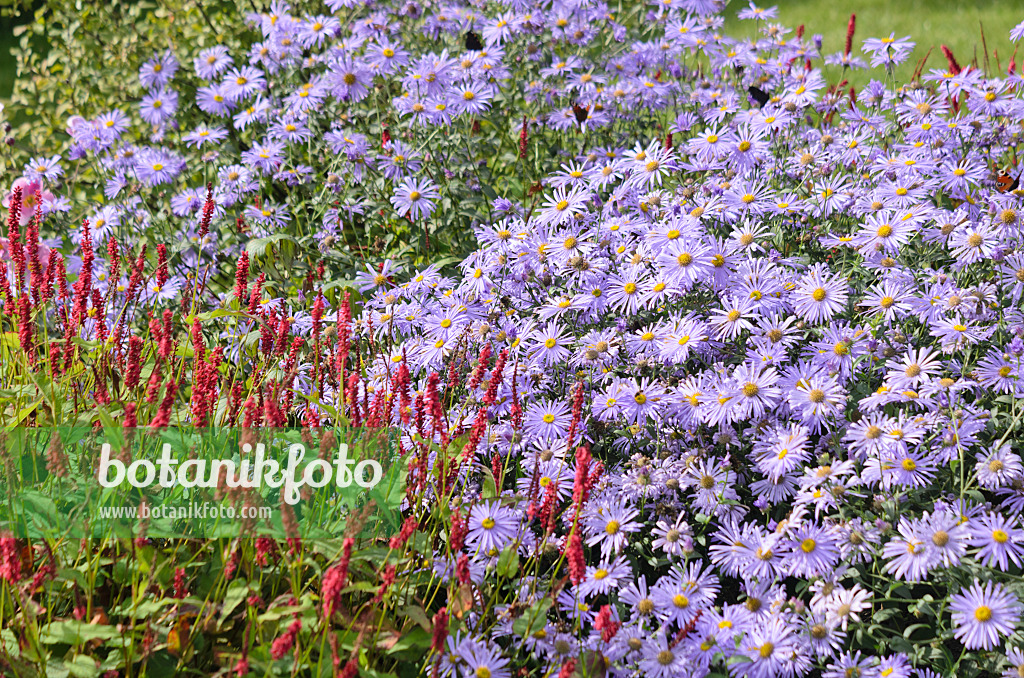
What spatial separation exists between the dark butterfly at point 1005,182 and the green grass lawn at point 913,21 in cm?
357

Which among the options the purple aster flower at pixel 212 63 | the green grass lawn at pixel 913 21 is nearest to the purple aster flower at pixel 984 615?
the purple aster flower at pixel 212 63

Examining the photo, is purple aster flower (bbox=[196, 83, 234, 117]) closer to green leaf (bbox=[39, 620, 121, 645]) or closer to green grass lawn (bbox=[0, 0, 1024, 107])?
green leaf (bbox=[39, 620, 121, 645])

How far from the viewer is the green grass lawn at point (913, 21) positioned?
21.6 feet

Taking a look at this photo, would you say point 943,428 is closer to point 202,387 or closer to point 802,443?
point 802,443

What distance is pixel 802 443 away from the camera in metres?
1.92

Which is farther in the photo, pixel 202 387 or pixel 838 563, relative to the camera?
pixel 838 563

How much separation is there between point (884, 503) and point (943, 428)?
0.85ft

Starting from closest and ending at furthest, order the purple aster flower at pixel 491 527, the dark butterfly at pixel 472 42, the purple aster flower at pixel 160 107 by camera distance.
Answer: the purple aster flower at pixel 491 527, the dark butterfly at pixel 472 42, the purple aster flower at pixel 160 107

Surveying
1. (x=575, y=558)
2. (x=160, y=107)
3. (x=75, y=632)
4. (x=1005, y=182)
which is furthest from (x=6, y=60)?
(x=575, y=558)

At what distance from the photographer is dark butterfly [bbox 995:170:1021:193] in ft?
8.33

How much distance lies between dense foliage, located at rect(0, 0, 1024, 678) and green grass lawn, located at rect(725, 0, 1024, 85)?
3875 mm

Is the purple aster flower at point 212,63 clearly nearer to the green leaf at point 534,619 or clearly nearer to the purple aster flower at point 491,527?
the purple aster flower at point 491,527

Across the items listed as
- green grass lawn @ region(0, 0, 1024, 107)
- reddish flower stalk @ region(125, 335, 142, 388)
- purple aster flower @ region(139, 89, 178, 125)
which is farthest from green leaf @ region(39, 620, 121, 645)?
green grass lawn @ region(0, 0, 1024, 107)

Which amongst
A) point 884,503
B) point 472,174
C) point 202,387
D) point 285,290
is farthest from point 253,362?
point 884,503
